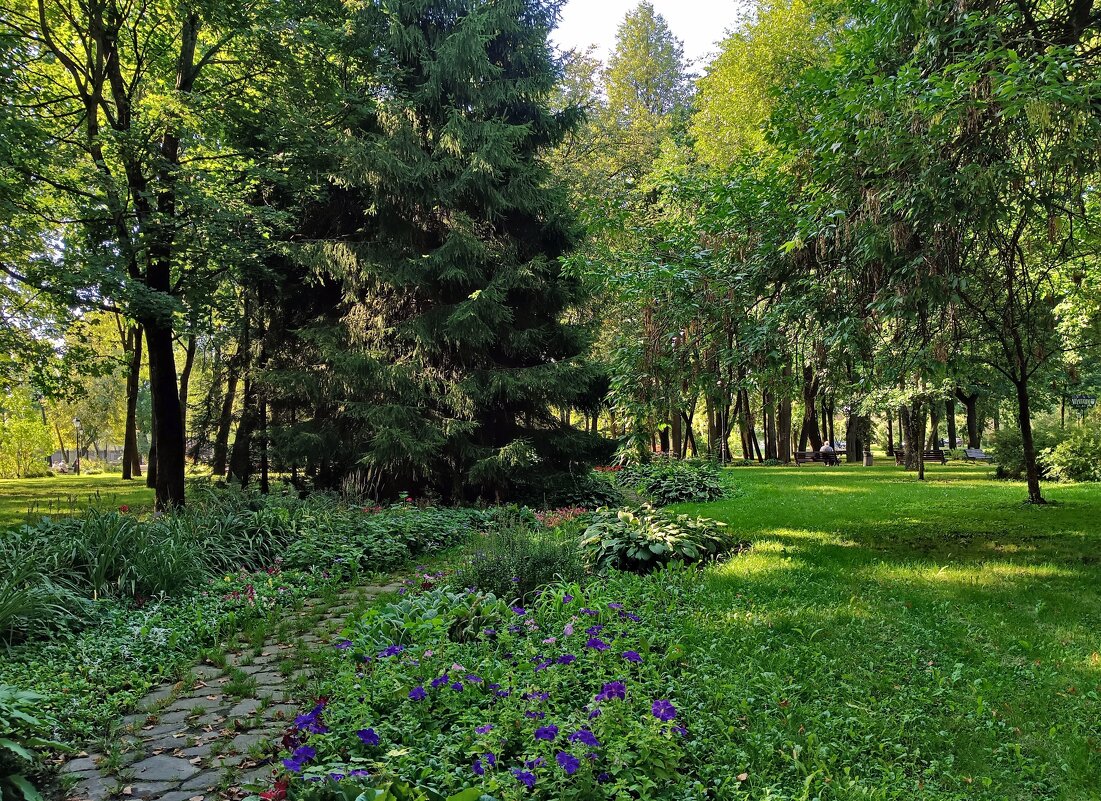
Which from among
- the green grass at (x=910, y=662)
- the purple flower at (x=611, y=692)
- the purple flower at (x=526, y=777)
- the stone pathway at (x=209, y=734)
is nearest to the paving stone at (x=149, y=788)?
the stone pathway at (x=209, y=734)

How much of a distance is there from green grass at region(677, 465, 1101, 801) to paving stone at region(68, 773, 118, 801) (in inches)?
107

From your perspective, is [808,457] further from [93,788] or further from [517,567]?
[93,788]

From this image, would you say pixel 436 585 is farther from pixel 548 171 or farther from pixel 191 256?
pixel 548 171

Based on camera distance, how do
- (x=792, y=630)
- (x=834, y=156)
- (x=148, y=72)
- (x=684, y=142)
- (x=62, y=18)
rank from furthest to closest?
1. (x=684, y=142)
2. (x=148, y=72)
3. (x=62, y=18)
4. (x=834, y=156)
5. (x=792, y=630)

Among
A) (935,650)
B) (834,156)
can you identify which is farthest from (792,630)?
(834,156)

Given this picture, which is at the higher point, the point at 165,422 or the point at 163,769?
the point at 165,422

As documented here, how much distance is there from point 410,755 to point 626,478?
1301cm

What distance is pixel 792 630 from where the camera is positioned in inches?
167

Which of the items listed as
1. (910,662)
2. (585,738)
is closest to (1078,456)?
(910,662)

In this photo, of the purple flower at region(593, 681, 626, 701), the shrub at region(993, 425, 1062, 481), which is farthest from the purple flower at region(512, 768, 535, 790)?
the shrub at region(993, 425, 1062, 481)

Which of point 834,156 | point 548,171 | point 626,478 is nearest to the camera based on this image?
point 834,156

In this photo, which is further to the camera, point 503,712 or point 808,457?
point 808,457

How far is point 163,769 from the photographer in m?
2.83

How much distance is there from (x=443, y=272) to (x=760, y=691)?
8438 mm
